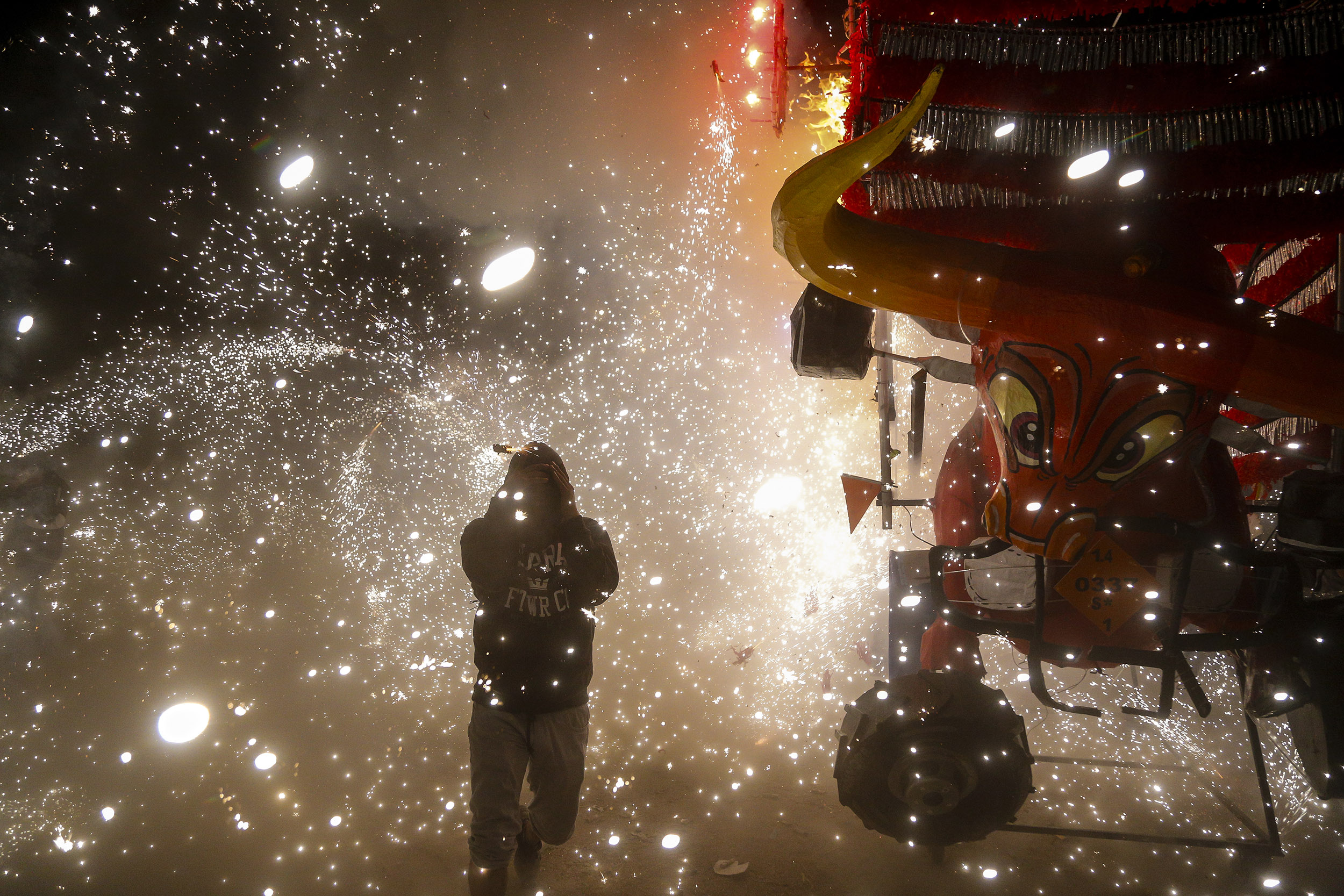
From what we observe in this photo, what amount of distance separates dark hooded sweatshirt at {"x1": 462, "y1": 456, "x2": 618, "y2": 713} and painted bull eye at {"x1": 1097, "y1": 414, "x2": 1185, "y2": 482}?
6.86 ft

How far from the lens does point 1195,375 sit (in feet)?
5.37

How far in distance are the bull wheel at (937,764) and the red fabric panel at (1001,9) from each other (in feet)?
7.89

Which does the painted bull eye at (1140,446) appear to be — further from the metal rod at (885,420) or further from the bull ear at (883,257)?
the metal rod at (885,420)

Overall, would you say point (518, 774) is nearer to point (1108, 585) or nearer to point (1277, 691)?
point (1108, 585)

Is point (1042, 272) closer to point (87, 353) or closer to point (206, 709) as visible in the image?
point (206, 709)

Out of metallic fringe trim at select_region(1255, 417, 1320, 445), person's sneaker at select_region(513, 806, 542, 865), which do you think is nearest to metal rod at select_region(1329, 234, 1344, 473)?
metallic fringe trim at select_region(1255, 417, 1320, 445)

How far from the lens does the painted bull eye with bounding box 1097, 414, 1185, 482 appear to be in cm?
170

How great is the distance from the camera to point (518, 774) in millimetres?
2350

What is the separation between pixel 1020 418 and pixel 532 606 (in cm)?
219

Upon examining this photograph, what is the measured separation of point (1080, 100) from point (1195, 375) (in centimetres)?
103

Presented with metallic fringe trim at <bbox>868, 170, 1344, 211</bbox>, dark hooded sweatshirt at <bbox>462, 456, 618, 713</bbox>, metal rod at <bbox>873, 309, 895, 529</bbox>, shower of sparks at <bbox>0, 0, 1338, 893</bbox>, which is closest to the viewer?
metallic fringe trim at <bbox>868, 170, 1344, 211</bbox>

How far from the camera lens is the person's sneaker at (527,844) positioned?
2592 millimetres

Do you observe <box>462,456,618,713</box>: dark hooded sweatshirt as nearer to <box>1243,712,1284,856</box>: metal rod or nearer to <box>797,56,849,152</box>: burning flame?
<box>797,56,849,152</box>: burning flame

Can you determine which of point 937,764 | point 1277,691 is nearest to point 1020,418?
point 937,764
